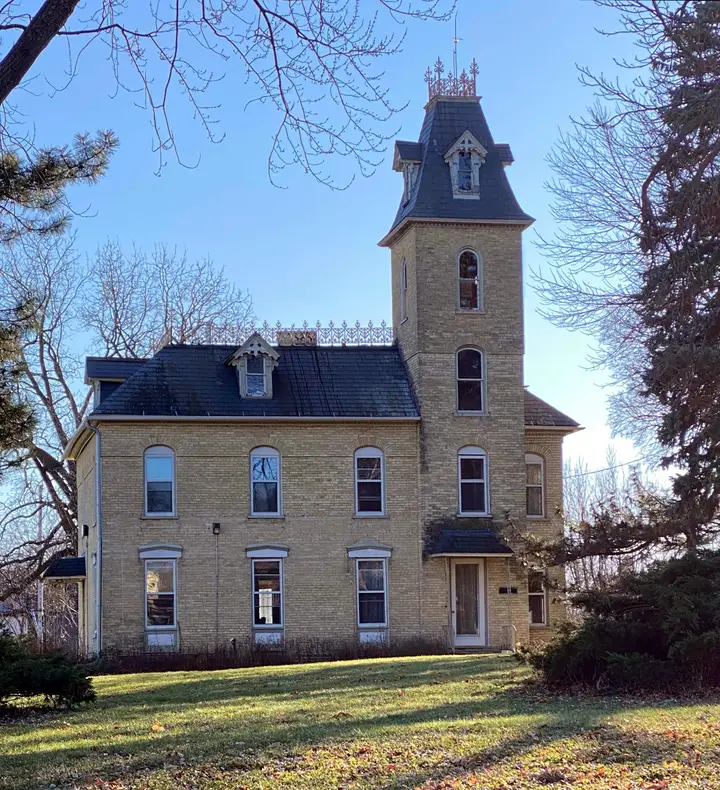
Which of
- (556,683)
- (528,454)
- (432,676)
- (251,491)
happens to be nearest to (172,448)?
(251,491)

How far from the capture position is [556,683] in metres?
17.2

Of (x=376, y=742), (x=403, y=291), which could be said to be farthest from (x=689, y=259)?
(x=403, y=291)

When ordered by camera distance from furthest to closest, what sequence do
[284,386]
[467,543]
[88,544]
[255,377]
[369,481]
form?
[88,544]
[284,386]
[255,377]
[369,481]
[467,543]

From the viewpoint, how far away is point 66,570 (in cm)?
3525

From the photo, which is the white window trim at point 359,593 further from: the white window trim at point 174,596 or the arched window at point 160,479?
the arched window at point 160,479

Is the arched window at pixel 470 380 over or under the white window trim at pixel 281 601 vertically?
over

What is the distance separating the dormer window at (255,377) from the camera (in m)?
33.4

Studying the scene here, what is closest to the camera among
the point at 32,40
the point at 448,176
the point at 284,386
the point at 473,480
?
the point at 32,40

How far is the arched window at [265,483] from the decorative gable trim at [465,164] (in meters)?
9.03

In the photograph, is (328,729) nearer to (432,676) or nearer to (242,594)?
(432,676)

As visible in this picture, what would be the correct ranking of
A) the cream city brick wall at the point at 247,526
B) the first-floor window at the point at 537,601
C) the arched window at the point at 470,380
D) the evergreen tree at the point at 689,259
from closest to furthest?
the evergreen tree at the point at 689,259, the cream city brick wall at the point at 247,526, the arched window at the point at 470,380, the first-floor window at the point at 537,601

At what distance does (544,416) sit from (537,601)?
5295 millimetres

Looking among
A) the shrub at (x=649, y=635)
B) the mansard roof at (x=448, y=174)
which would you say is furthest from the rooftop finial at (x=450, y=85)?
the shrub at (x=649, y=635)

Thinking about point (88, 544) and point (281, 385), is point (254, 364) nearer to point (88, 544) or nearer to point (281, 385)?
point (281, 385)
